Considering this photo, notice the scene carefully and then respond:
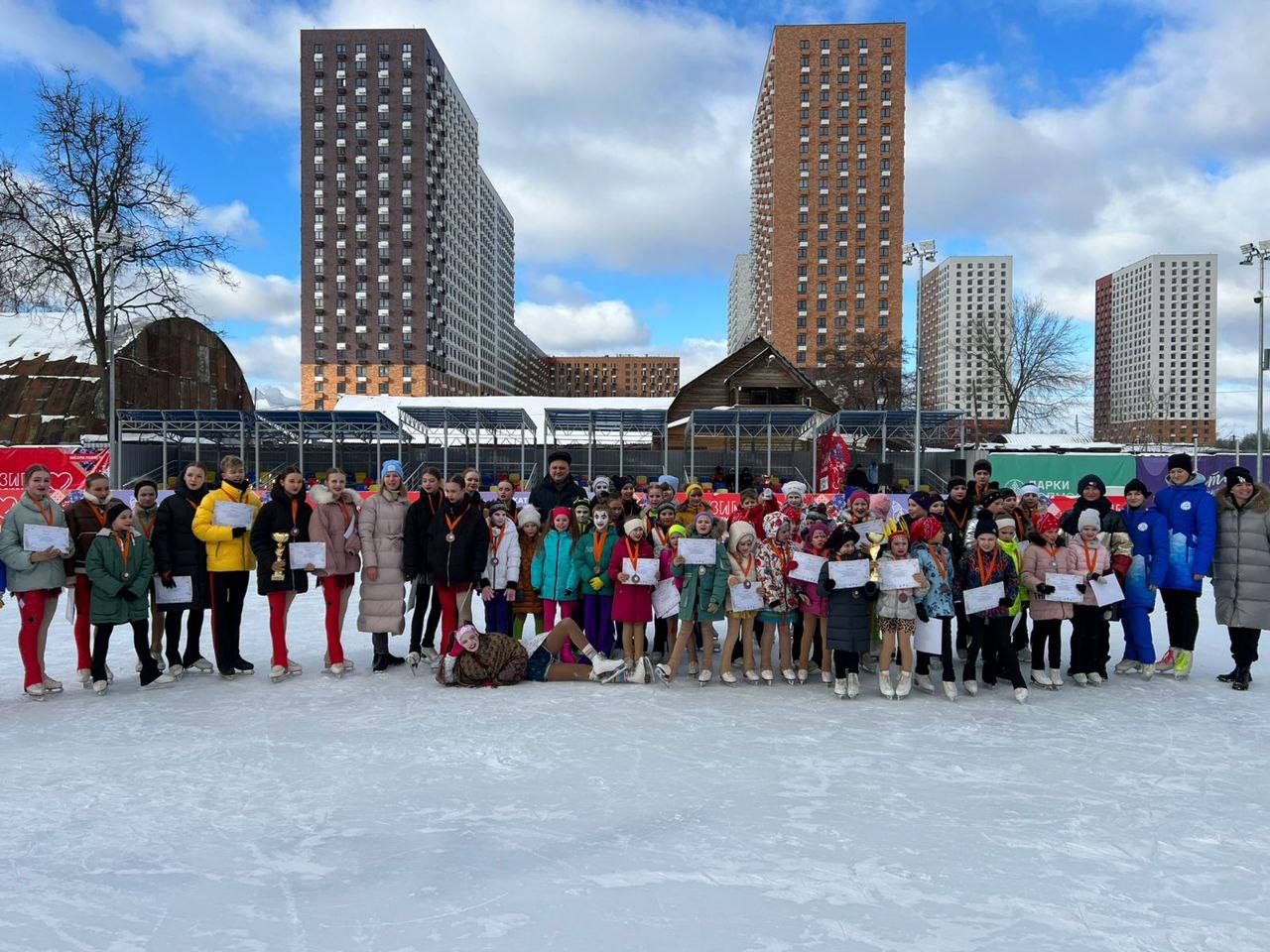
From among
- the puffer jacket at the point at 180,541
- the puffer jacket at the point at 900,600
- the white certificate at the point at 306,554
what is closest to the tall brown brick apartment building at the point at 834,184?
the puffer jacket at the point at 900,600

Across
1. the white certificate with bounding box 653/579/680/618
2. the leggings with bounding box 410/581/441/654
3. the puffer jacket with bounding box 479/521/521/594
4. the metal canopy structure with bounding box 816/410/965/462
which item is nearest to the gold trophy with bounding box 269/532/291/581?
the leggings with bounding box 410/581/441/654

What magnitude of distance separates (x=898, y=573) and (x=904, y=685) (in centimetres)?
86

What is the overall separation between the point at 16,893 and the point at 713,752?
3307mm

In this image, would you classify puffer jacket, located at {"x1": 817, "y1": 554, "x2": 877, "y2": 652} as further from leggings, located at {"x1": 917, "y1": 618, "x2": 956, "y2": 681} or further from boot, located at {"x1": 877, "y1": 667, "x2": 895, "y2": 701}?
leggings, located at {"x1": 917, "y1": 618, "x2": 956, "y2": 681}

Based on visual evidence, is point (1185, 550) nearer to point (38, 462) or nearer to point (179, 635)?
point (179, 635)

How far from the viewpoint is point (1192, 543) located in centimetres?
642

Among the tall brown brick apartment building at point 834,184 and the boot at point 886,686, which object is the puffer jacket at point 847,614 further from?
the tall brown brick apartment building at point 834,184

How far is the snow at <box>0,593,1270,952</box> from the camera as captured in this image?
2814mm

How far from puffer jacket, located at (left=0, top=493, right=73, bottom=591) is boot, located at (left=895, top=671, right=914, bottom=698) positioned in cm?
635

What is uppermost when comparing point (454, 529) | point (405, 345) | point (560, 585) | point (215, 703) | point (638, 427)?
point (405, 345)

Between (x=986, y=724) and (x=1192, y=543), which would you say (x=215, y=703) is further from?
(x=1192, y=543)

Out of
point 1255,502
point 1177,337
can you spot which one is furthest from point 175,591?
point 1177,337

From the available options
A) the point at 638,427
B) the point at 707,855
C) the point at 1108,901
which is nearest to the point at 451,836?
the point at 707,855

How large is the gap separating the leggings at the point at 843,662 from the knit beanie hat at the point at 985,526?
1388 millimetres
